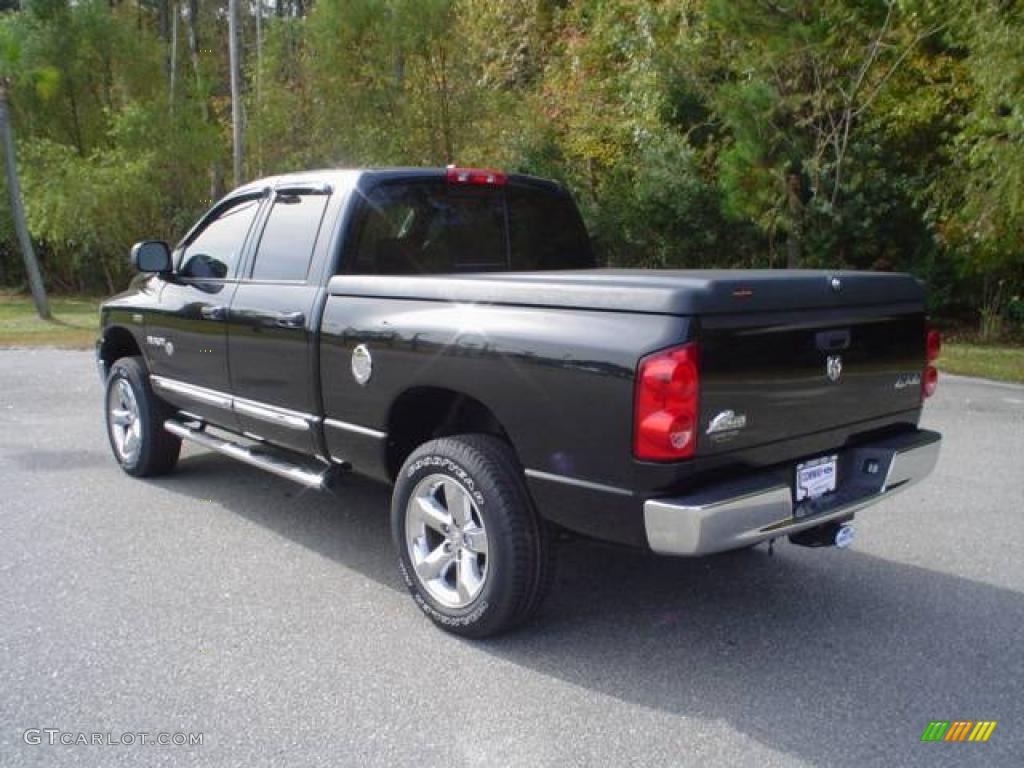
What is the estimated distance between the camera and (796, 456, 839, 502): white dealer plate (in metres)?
3.38

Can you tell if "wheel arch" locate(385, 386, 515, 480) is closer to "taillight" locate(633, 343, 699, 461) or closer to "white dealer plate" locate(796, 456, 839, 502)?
"taillight" locate(633, 343, 699, 461)

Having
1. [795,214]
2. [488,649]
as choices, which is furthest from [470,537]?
[795,214]

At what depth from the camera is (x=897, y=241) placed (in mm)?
15570

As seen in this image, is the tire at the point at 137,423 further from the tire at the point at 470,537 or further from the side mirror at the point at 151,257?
the tire at the point at 470,537

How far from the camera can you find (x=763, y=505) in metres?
3.08

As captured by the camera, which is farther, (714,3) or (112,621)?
(714,3)

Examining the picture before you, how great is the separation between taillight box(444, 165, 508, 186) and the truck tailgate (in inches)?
80.3

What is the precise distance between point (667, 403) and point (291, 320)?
215cm

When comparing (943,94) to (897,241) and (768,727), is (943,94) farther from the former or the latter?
(768,727)

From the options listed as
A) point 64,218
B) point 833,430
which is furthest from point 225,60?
point 833,430

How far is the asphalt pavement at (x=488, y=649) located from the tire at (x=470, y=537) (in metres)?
0.18

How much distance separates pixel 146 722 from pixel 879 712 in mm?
2495

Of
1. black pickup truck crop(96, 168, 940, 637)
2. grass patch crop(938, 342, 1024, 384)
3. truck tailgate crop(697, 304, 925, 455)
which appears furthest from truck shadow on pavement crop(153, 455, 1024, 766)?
grass patch crop(938, 342, 1024, 384)

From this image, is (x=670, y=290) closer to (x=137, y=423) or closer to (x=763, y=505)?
(x=763, y=505)
